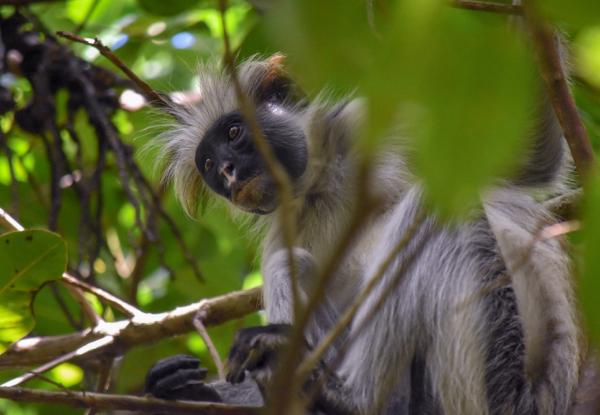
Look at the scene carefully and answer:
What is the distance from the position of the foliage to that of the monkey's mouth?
0.35 m

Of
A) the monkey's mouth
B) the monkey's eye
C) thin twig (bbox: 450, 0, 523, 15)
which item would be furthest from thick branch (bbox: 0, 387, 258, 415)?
the monkey's eye

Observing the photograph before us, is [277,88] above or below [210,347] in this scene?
above

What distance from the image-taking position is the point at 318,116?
4883 millimetres

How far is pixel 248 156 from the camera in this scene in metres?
4.62

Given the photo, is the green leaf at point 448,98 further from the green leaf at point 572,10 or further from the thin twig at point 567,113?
the thin twig at point 567,113

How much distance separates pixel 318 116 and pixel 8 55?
162 centimetres

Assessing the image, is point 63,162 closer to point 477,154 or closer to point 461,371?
point 461,371

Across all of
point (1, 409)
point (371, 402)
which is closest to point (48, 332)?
point (1, 409)

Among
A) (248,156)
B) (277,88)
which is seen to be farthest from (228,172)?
(277,88)

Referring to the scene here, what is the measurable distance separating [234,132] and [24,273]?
1.87 metres

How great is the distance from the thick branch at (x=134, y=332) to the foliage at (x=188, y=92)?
0.60ft

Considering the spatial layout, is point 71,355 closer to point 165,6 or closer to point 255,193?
point 255,193

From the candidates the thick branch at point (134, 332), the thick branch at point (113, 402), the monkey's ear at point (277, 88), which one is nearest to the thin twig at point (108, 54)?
the thick branch at point (134, 332)

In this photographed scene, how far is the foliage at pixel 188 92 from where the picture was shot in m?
1.09
